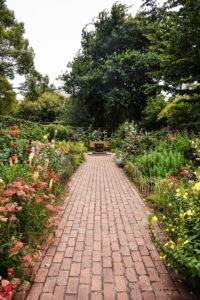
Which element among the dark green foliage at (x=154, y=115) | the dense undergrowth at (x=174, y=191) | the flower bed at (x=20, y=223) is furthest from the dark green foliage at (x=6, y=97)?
the flower bed at (x=20, y=223)

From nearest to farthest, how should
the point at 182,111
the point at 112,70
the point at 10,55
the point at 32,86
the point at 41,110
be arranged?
the point at 182,111 < the point at 10,55 < the point at 32,86 < the point at 112,70 < the point at 41,110

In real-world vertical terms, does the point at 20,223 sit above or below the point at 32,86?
below

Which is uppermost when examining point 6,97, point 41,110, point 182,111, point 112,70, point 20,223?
point 112,70

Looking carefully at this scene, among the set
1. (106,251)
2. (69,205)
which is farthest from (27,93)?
(106,251)

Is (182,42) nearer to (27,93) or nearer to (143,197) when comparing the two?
(143,197)

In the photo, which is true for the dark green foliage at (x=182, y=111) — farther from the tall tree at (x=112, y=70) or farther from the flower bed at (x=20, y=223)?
the flower bed at (x=20, y=223)

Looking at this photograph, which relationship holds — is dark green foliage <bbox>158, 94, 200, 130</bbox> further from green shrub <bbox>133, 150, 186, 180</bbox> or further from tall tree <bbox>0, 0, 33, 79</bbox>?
tall tree <bbox>0, 0, 33, 79</bbox>

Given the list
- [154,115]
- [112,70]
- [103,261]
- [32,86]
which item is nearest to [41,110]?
[32,86]

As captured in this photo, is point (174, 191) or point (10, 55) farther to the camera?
point (10, 55)

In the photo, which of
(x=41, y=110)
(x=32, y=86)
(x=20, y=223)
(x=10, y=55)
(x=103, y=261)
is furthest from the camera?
(x=41, y=110)

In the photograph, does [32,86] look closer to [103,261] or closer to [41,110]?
[41,110]

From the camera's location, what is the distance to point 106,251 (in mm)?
3521

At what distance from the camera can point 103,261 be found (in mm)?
3248

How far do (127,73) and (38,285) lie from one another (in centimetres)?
2135
